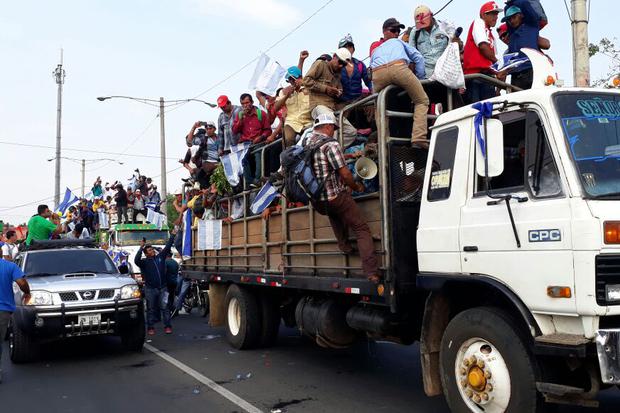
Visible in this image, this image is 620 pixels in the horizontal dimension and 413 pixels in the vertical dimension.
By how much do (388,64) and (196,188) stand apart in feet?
19.3

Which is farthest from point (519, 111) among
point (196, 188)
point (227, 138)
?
point (196, 188)

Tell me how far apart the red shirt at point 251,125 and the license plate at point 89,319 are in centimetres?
326

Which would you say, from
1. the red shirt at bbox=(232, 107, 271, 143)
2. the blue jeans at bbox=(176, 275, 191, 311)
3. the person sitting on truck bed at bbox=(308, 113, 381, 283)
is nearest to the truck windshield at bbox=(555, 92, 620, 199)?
the person sitting on truck bed at bbox=(308, 113, 381, 283)

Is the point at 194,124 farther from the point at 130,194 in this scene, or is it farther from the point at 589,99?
the point at 130,194

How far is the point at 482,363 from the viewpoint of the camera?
4215 mm

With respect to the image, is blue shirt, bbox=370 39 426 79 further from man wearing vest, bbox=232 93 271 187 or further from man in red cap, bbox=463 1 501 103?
man wearing vest, bbox=232 93 271 187

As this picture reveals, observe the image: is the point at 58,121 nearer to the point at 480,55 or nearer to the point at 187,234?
the point at 187,234

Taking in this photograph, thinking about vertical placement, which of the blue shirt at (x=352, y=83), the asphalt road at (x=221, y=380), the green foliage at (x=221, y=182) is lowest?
the asphalt road at (x=221, y=380)

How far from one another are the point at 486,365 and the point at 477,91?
278 cm

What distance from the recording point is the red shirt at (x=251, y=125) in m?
8.83

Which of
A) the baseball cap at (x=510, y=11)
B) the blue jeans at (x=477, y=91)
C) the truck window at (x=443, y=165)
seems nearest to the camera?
the truck window at (x=443, y=165)

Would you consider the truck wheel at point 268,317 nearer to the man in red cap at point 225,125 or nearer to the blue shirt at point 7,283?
the man in red cap at point 225,125

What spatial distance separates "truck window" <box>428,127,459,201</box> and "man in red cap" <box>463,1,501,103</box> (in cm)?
105

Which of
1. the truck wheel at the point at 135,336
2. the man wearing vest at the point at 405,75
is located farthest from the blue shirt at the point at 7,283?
the man wearing vest at the point at 405,75
